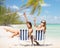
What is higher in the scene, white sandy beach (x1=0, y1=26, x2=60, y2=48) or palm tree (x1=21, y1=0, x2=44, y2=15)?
palm tree (x1=21, y1=0, x2=44, y2=15)

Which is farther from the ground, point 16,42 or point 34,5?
point 34,5

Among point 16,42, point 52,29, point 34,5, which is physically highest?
point 34,5

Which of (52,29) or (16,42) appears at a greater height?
(52,29)

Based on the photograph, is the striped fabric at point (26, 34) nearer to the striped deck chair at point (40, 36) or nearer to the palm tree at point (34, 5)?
the striped deck chair at point (40, 36)

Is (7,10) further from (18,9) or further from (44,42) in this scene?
(44,42)

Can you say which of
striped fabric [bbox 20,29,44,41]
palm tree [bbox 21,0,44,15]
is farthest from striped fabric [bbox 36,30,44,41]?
palm tree [bbox 21,0,44,15]

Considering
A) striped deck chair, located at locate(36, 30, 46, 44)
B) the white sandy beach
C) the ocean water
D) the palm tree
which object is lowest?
the white sandy beach

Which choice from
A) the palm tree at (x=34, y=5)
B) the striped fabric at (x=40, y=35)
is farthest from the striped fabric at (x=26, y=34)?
the palm tree at (x=34, y=5)

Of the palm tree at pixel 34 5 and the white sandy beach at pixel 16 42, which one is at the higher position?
the palm tree at pixel 34 5

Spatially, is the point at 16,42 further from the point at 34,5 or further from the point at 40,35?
the point at 34,5

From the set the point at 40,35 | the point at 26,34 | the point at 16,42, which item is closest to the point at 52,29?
the point at 40,35

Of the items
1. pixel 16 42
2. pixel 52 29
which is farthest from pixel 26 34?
pixel 52 29

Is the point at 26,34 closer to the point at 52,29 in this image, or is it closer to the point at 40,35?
the point at 40,35

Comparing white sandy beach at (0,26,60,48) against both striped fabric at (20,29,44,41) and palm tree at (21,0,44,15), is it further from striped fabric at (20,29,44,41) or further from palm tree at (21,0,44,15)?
palm tree at (21,0,44,15)
